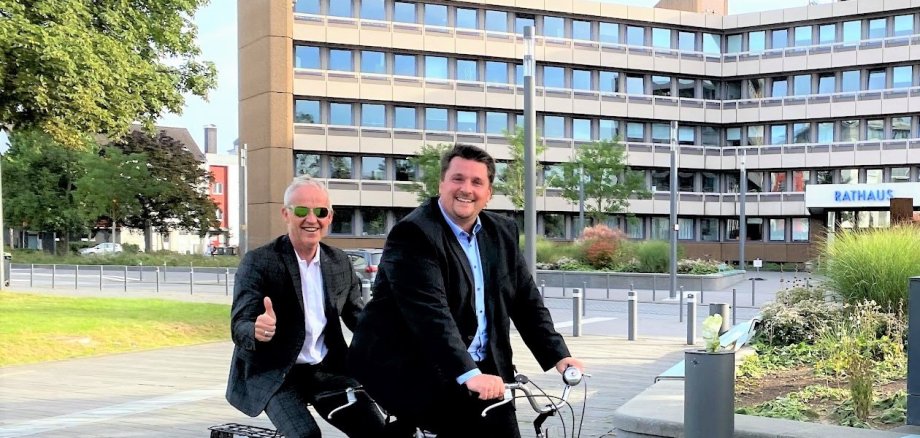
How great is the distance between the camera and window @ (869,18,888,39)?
1983 inches

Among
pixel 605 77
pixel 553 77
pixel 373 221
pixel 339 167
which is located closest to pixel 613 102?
pixel 605 77

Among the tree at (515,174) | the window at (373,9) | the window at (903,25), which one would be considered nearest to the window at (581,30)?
the tree at (515,174)

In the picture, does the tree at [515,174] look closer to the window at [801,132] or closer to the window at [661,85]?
the window at [661,85]

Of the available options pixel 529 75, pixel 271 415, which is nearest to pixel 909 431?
pixel 271 415

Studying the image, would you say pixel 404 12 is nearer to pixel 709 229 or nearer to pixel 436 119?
pixel 436 119

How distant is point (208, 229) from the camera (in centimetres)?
5953

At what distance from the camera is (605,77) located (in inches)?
2063

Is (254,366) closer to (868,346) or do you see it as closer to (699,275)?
(868,346)

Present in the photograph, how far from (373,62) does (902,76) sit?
30.8 metres

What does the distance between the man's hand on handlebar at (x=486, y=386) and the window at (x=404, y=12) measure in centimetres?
4709

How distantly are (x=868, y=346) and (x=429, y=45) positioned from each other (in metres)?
42.7

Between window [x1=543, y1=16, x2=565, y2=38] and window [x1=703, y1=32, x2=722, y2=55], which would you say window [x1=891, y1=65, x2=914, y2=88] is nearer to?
window [x1=703, y1=32, x2=722, y2=55]

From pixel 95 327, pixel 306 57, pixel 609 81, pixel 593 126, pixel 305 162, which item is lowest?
pixel 95 327

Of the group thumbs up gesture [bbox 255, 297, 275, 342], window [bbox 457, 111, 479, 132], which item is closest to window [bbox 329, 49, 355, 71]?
window [bbox 457, 111, 479, 132]
